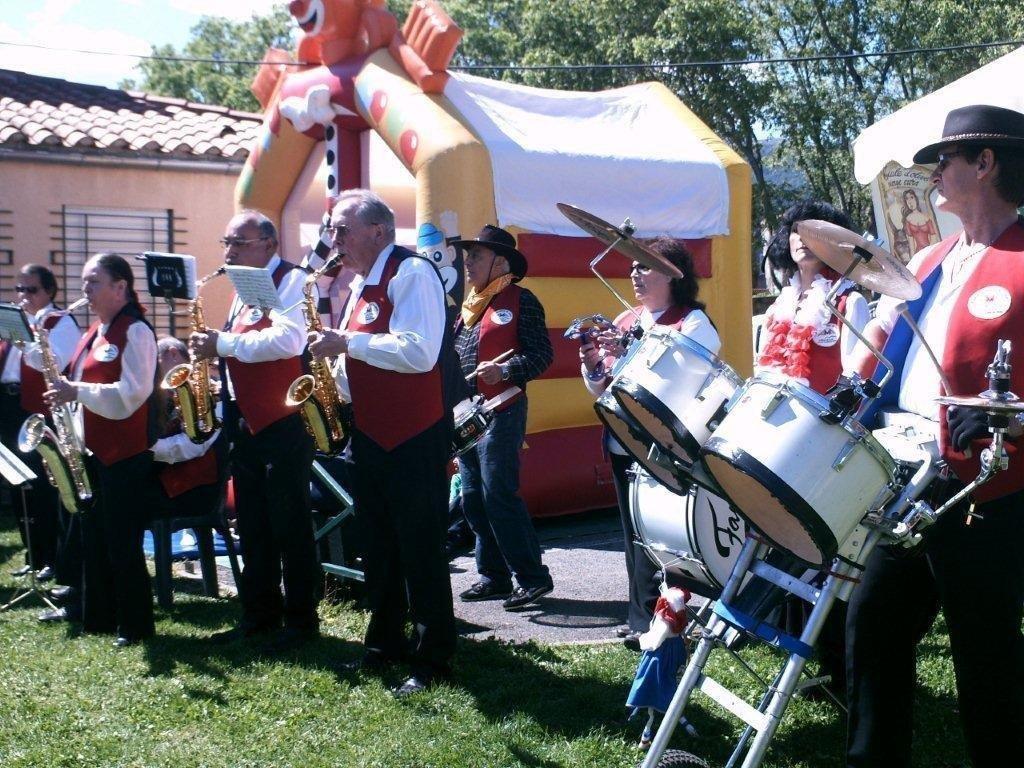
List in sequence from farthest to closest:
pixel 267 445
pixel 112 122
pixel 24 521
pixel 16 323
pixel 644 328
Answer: pixel 112 122, pixel 24 521, pixel 16 323, pixel 267 445, pixel 644 328

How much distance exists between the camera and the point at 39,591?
21.5ft

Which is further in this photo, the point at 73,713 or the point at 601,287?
the point at 601,287

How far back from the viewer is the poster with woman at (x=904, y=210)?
8.34 m

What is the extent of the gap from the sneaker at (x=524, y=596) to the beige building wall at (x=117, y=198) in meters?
8.94

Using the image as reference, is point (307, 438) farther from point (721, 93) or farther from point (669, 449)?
point (721, 93)

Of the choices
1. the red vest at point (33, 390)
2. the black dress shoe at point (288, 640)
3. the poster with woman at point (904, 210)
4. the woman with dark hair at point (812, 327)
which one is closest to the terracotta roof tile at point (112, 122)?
the red vest at point (33, 390)

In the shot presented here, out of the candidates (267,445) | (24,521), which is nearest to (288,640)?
(267,445)

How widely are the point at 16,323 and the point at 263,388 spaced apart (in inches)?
60.1

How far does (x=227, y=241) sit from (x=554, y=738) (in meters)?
2.71

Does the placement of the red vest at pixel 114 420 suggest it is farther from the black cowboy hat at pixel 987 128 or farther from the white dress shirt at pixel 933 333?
the black cowboy hat at pixel 987 128

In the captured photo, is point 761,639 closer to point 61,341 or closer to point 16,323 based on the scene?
point 16,323

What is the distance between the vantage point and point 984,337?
3061mm

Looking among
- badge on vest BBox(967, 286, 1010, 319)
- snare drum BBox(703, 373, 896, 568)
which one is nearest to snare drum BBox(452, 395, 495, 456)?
snare drum BBox(703, 373, 896, 568)

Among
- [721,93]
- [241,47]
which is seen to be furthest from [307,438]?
[241,47]
